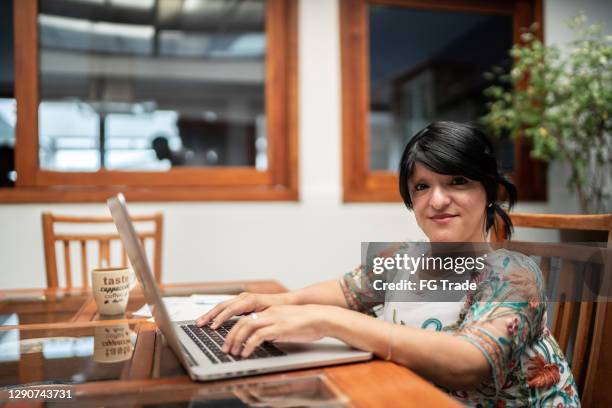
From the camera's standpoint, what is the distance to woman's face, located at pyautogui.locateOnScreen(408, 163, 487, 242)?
1.00 meters

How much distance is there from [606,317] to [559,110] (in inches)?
70.2

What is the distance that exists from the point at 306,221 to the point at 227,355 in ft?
6.17

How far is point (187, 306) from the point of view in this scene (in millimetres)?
1232

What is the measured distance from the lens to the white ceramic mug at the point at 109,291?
1166mm

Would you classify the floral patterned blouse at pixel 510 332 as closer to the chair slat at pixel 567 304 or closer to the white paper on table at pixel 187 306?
the chair slat at pixel 567 304

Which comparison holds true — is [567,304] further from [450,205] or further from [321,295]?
[321,295]

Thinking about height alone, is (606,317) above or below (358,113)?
below

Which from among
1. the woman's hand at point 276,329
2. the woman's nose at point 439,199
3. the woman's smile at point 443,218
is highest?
the woman's nose at point 439,199

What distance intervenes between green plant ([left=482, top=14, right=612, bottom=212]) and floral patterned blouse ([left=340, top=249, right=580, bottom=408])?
1771 millimetres

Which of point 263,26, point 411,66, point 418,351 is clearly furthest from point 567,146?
point 418,351

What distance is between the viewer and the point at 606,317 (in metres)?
0.97

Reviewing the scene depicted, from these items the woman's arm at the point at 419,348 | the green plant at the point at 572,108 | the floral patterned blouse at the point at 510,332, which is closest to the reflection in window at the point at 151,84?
the green plant at the point at 572,108

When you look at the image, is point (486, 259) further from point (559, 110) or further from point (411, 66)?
point (411, 66)

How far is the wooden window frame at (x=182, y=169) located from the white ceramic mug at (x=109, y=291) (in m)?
1.30
